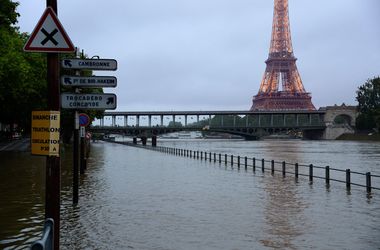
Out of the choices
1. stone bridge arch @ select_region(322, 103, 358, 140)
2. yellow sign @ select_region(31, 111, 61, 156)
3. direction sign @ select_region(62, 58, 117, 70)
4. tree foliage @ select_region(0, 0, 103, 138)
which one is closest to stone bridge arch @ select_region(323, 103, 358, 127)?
stone bridge arch @ select_region(322, 103, 358, 140)

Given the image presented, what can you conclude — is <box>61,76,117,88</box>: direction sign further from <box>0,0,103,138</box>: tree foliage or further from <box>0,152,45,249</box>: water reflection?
<box>0,0,103,138</box>: tree foliage

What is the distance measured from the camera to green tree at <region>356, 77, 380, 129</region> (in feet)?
458

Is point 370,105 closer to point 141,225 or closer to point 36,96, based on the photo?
point 36,96

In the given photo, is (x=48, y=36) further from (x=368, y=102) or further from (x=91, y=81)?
(x=368, y=102)

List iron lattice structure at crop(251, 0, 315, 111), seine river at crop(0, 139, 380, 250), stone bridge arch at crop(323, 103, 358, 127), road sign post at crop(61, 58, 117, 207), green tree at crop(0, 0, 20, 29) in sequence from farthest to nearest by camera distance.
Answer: iron lattice structure at crop(251, 0, 315, 111) → stone bridge arch at crop(323, 103, 358, 127) → green tree at crop(0, 0, 20, 29) → road sign post at crop(61, 58, 117, 207) → seine river at crop(0, 139, 380, 250)

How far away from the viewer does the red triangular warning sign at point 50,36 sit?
7.56 meters

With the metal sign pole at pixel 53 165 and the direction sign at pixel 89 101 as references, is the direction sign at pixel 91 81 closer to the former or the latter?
the direction sign at pixel 89 101

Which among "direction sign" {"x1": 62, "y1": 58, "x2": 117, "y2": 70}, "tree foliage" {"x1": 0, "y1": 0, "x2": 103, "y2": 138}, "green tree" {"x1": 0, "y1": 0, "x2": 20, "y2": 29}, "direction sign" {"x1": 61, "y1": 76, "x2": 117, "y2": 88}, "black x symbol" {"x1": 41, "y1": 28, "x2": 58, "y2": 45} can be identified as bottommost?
"direction sign" {"x1": 61, "y1": 76, "x2": 117, "y2": 88}

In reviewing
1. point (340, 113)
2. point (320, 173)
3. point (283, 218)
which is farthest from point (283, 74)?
point (283, 218)

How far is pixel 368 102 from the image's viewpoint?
143375mm

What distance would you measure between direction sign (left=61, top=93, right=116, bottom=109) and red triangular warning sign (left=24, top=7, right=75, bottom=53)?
132 inches

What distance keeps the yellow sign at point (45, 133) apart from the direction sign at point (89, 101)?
3555 mm

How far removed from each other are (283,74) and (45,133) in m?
183

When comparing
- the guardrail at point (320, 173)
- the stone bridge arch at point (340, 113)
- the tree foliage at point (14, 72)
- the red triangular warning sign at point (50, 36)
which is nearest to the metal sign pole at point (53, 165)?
the red triangular warning sign at point (50, 36)
